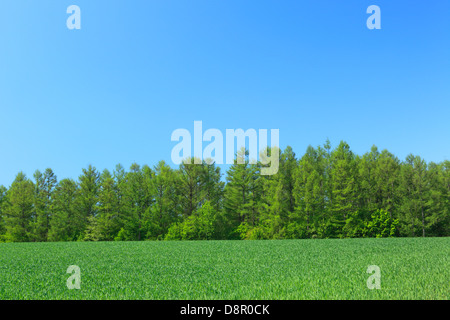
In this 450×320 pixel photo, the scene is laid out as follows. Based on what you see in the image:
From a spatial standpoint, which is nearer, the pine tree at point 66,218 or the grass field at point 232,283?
the grass field at point 232,283

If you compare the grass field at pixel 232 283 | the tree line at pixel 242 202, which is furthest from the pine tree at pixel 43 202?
the grass field at pixel 232 283

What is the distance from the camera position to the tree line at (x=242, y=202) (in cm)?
5569

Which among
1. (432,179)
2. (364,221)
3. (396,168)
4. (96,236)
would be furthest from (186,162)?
(432,179)

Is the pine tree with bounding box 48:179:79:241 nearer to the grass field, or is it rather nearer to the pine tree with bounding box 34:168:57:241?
the pine tree with bounding box 34:168:57:241

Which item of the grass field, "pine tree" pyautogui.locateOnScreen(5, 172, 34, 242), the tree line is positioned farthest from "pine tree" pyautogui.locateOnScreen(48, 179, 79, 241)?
the grass field

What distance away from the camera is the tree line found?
55.7 m

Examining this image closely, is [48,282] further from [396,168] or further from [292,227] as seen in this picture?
[396,168]

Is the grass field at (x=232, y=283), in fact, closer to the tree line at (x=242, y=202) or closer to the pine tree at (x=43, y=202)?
the tree line at (x=242, y=202)

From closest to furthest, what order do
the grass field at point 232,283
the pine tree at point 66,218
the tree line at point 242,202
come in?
the grass field at point 232,283, the tree line at point 242,202, the pine tree at point 66,218

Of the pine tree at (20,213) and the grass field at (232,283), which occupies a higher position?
the pine tree at (20,213)

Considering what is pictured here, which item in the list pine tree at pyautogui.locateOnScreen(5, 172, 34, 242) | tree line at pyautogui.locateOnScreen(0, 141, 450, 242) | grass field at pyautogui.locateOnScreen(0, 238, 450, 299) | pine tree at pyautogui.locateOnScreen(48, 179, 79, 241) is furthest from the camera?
pine tree at pyautogui.locateOnScreen(5, 172, 34, 242)

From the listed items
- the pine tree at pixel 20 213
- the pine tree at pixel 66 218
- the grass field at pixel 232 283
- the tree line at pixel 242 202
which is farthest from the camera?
the pine tree at pixel 20 213

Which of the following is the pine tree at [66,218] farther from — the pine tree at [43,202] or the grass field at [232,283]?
the grass field at [232,283]
